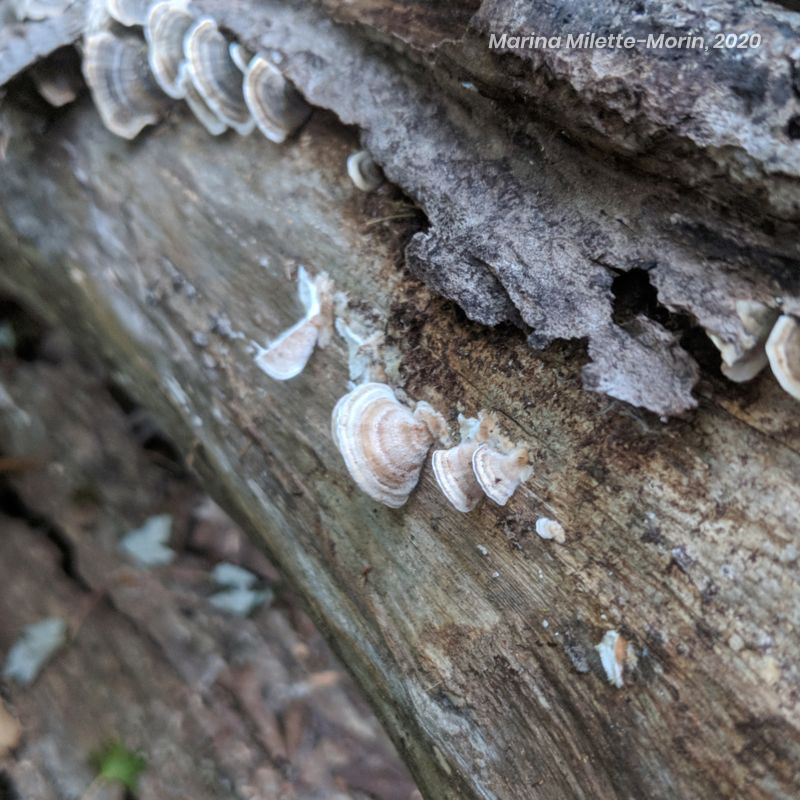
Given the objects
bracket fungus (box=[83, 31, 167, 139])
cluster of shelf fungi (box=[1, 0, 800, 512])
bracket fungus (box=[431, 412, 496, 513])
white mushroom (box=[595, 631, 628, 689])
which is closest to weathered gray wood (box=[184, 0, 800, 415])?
cluster of shelf fungi (box=[1, 0, 800, 512])

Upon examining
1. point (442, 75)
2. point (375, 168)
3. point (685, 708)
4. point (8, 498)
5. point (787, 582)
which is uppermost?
point (442, 75)

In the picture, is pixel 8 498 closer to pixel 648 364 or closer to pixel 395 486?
pixel 395 486

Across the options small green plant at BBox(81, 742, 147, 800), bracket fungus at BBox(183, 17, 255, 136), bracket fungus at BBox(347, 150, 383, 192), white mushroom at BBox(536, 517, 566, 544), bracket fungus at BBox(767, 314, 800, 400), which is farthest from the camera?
small green plant at BBox(81, 742, 147, 800)

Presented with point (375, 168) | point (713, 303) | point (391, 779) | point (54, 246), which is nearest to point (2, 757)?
point (391, 779)

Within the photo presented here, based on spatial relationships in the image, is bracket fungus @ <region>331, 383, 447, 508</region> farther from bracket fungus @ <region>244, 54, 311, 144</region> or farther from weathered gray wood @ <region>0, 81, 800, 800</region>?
bracket fungus @ <region>244, 54, 311, 144</region>

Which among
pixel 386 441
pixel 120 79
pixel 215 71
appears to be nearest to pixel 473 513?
pixel 386 441

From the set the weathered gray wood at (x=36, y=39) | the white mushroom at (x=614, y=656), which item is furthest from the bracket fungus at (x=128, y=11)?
the white mushroom at (x=614, y=656)
